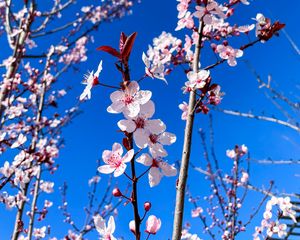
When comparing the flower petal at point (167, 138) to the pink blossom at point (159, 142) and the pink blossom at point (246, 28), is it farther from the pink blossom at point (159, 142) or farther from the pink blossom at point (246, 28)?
the pink blossom at point (246, 28)

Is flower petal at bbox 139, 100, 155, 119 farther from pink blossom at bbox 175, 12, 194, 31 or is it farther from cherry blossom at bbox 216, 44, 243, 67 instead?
pink blossom at bbox 175, 12, 194, 31

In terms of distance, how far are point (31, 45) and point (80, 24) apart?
1488 millimetres

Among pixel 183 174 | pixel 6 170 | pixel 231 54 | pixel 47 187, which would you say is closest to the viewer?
pixel 183 174

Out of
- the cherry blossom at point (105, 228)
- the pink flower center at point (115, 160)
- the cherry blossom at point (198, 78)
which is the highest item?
the cherry blossom at point (198, 78)

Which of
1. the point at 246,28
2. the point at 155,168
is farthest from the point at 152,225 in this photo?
the point at 246,28

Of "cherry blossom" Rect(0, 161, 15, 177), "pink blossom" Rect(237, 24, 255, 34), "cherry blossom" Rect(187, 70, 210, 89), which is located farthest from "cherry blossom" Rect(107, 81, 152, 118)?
"cherry blossom" Rect(0, 161, 15, 177)

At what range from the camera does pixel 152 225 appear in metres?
1.06

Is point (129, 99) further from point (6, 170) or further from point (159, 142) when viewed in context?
point (6, 170)

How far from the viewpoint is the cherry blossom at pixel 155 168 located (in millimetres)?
1083

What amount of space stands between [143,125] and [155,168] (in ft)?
0.50

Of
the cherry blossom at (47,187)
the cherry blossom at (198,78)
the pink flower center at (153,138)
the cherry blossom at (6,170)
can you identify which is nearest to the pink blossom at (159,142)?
the pink flower center at (153,138)

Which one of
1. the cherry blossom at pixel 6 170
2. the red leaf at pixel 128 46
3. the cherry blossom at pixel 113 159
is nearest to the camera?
the red leaf at pixel 128 46

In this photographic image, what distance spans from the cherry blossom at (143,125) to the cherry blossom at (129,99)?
0.09 ft

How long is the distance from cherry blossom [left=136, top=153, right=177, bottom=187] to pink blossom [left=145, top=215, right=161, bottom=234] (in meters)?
0.11
